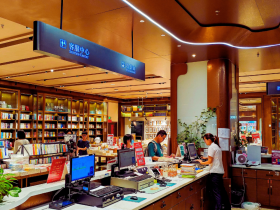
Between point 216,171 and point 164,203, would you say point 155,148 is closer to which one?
point 216,171

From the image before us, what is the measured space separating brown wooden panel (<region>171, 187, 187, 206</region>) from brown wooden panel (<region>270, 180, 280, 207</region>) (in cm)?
305

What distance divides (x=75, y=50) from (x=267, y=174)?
205 inches

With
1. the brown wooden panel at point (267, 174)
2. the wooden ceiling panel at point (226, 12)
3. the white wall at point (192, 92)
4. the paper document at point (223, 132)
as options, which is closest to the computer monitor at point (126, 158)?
the wooden ceiling panel at point (226, 12)

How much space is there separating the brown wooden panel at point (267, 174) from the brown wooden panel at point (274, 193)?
0.36ft

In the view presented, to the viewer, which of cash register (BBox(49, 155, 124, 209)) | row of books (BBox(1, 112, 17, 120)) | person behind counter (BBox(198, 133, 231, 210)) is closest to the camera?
cash register (BBox(49, 155, 124, 209))

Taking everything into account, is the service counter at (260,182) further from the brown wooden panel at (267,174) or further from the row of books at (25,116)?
the row of books at (25,116)

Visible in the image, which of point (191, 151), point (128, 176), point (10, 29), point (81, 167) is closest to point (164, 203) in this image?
point (128, 176)

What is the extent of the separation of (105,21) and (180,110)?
135 inches

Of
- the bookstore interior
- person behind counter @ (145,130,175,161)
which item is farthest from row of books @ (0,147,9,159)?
person behind counter @ (145,130,175,161)

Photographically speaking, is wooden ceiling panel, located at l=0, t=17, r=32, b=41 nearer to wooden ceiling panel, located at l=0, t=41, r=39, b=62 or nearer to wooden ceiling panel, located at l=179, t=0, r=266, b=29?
wooden ceiling panel, located at l=0, t=41, r=39, b=62

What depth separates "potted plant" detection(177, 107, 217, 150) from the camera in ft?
20.6

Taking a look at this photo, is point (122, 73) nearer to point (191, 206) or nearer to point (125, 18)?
point (125, 18)

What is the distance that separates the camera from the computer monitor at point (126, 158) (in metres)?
3.72

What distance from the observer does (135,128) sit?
18219 mm
